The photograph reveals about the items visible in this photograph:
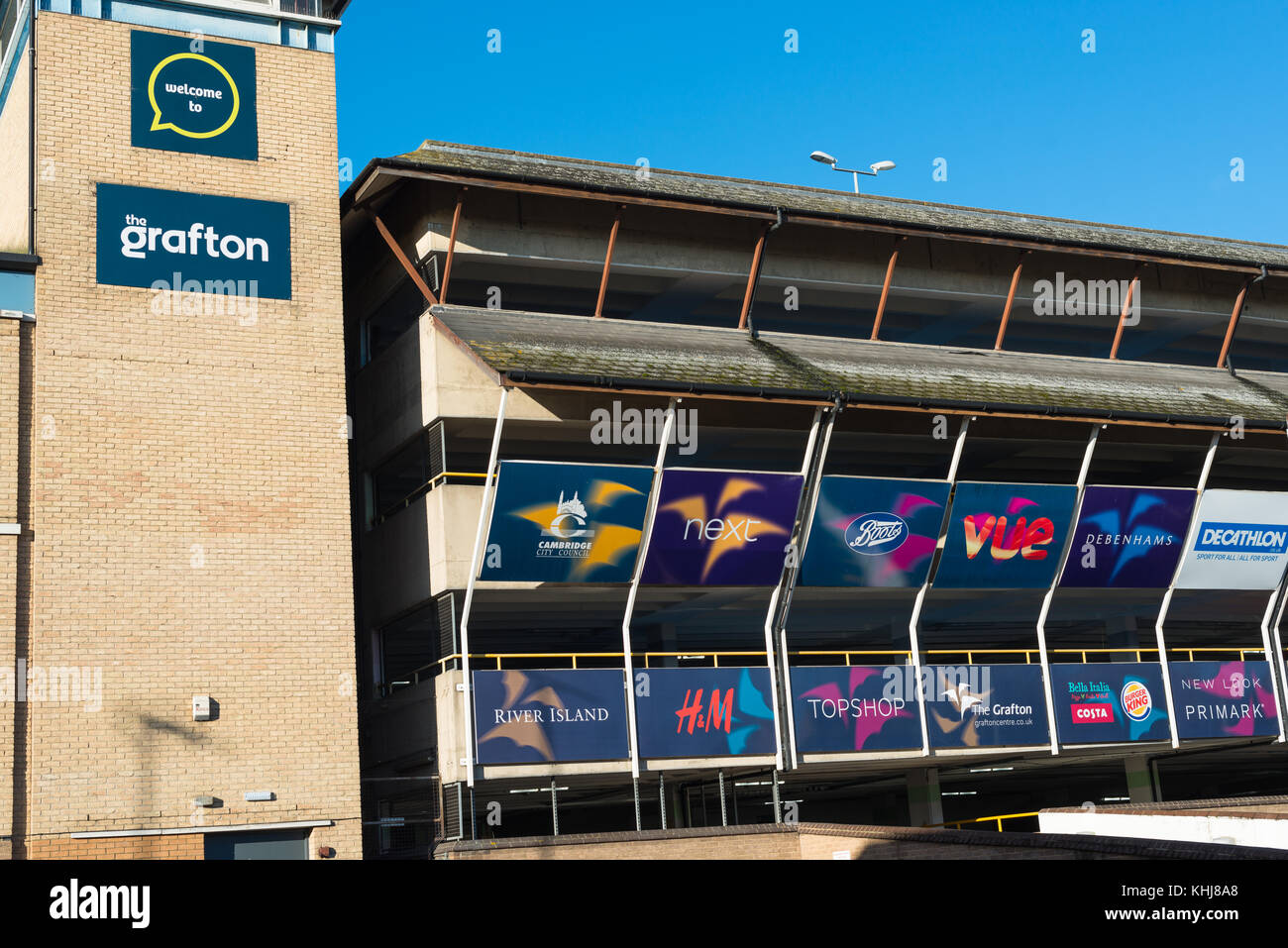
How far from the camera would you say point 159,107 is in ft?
79.3

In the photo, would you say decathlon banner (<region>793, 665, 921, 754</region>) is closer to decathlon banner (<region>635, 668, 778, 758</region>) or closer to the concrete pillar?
decathlon banner (<region>635, 668, 778, 758</region>)

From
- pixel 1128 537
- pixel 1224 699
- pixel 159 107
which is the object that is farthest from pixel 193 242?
pixel 1224 699

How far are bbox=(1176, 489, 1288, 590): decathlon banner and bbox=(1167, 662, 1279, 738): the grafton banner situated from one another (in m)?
1.99

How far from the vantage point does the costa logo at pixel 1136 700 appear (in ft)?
94.1

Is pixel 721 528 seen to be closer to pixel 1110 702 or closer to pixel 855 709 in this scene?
pixel 855 709

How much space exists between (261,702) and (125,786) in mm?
2487

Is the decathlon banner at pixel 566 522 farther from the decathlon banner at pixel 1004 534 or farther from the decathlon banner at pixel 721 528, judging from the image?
the decathlon banner at pixel 1004 534

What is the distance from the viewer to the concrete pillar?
95.1 ft

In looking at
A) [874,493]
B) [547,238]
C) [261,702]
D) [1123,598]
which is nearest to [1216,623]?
[1123,598]

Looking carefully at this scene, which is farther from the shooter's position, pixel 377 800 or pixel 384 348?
pixel 384 348

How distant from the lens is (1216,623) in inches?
1467

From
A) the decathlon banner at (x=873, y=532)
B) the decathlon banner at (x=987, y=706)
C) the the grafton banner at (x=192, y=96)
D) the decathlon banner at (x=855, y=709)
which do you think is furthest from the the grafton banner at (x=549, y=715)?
the the grafton banner at (x=192, y=96)

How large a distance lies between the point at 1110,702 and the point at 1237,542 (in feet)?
17.7
